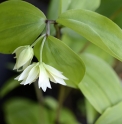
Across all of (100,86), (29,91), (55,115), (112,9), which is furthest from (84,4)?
(29,91)

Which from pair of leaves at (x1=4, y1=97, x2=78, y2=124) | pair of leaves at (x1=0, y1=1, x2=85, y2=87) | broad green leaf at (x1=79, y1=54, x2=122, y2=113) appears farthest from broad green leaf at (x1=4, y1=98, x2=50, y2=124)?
pair of leaves at (x1=0, y1=1, x2=85, y2=87)

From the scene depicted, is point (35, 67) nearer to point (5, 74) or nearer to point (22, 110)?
point (22, 110)

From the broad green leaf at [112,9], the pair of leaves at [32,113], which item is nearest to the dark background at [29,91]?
the pair of leaves at [32,113]

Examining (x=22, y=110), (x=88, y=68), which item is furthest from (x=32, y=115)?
(x=88, y=68)

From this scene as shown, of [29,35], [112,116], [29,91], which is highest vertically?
[29,35]

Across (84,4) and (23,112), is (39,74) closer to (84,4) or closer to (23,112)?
(84,4)

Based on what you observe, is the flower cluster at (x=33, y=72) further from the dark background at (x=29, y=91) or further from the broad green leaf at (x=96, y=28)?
the dark background at (x=29, y=91)
